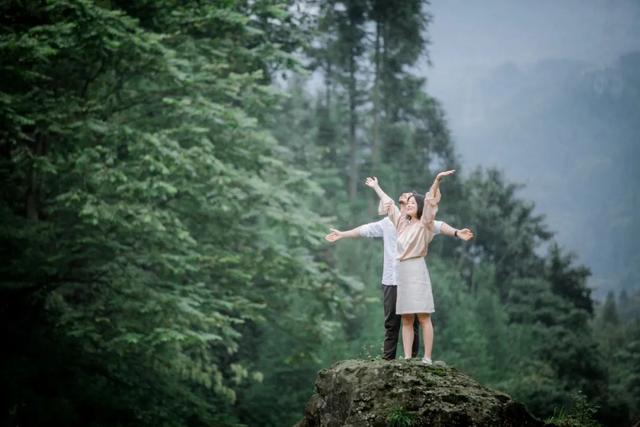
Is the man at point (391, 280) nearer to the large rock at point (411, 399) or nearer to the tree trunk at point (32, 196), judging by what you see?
the large rock at point (411, 399)

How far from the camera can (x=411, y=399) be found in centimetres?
439

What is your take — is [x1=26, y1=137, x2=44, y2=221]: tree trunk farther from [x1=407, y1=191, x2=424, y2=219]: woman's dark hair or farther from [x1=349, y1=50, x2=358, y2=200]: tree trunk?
[x1=349, y1=50, x2=358, y2=200]: tree trunk

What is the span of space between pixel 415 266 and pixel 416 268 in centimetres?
2

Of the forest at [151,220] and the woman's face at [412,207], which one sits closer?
the woman's face at [412,207]

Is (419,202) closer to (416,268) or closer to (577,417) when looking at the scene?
(416,268)

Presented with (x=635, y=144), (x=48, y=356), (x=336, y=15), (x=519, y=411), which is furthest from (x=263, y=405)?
(x=635, y=144)

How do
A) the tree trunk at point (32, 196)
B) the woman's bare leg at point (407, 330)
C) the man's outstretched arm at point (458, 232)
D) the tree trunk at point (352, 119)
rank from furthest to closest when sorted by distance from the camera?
1. the tree trunk at point (352, 119)
2. the tree trunk at point (32, 196)
3. the woman's bare leg at point (407, 330)
4. the man's outstretched arm at point (458, 232)

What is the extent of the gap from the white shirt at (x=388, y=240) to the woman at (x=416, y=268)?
0.08 meters

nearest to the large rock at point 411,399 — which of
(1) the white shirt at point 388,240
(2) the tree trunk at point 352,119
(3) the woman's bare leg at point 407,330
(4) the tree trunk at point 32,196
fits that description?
(3) the woman's bare leg at point 407,330

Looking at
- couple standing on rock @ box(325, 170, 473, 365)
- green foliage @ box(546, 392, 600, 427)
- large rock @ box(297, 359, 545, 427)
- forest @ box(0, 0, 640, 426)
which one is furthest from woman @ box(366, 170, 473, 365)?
forest @ box(0, 0, 640, 426)

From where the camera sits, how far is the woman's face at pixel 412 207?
5.40m

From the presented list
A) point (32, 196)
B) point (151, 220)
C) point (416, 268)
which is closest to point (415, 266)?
point (416, 268)

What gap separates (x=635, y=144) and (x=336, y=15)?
18138 centimetres

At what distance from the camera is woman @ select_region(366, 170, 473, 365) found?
530 cm
